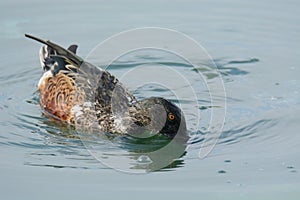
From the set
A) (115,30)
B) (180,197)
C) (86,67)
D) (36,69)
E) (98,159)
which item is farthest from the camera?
(115,30)

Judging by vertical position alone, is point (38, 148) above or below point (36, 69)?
below

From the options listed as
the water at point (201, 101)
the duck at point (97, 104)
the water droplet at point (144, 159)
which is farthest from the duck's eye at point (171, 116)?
the water droplet at point (144, 159)

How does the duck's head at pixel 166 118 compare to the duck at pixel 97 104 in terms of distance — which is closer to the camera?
the duck's head at pixel 166 118

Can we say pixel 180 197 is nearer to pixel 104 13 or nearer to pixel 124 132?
pixel 124 132

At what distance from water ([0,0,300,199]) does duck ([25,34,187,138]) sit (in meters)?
0.26

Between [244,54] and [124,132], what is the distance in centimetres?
330

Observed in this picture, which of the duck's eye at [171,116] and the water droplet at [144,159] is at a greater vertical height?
the duck's eye at [171,116]

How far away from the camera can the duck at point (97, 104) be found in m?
8.98

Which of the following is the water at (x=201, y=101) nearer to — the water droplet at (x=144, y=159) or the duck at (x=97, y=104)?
the water droplet at (x=144, y=159)

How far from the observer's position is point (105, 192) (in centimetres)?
734

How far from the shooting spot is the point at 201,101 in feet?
34.3

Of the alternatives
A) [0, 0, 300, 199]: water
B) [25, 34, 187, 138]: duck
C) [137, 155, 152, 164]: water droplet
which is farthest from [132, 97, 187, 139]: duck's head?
[137, 155, 152, 164]: water droplet

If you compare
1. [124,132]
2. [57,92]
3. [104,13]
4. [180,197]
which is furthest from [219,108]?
[104,13]

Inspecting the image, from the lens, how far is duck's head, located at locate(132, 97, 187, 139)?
348 inches
